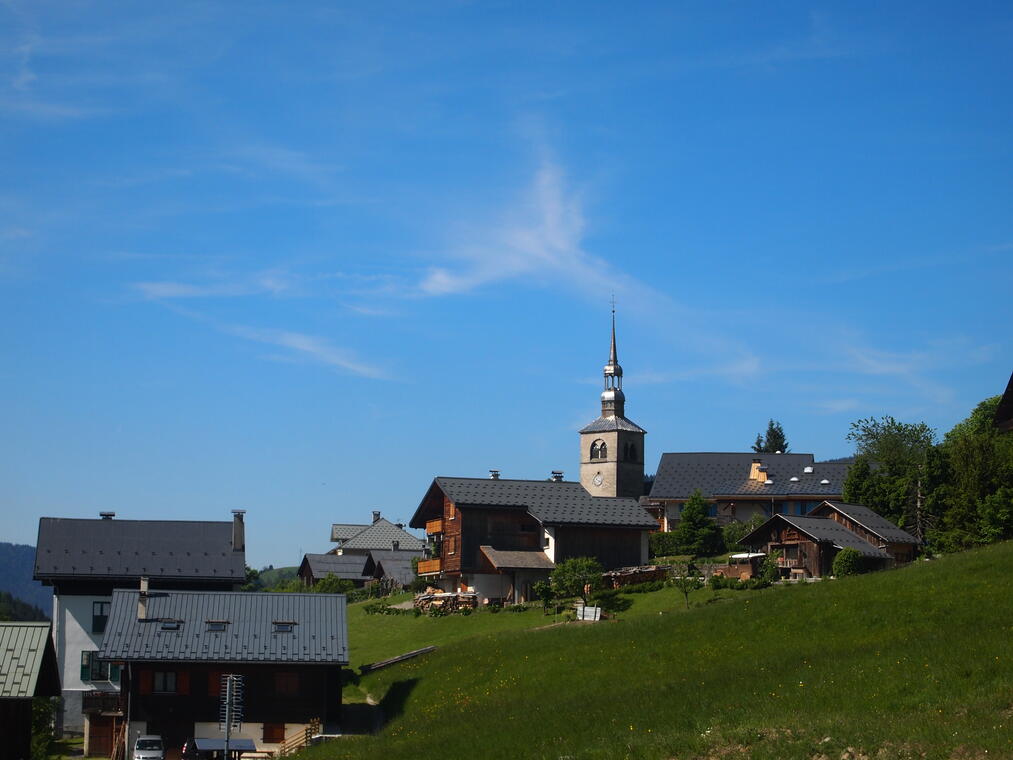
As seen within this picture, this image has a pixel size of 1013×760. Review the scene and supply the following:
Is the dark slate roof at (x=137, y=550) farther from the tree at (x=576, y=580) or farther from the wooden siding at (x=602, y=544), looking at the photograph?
the wooden siding at (x=602, y=544)

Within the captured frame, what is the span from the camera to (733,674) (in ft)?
130

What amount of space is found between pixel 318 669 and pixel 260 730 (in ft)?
10.6

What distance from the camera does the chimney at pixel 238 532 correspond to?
→ 68.6m

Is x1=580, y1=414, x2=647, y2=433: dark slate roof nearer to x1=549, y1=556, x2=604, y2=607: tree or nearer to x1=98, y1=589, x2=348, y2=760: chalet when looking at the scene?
x1=549, y1=556, x2=604, y2=607: tree

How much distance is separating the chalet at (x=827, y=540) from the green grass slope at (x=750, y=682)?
1224cm

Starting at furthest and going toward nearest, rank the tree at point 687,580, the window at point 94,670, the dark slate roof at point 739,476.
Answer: the dark slate roof at point 739,476 → the window at point 94,670 → the tree at point 687,580

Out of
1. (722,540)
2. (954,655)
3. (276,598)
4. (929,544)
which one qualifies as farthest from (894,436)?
(954,655)

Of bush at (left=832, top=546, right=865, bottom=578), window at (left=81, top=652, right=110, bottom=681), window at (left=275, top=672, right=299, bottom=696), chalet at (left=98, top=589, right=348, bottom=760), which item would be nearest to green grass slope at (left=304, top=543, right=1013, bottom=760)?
chalet at (left=98, top=589, right=348, bottom=760)

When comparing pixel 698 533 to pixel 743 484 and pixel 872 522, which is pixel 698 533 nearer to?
pixel 872 522

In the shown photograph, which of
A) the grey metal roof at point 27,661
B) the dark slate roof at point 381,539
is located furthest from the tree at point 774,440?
the grey metal roof at point 27,661

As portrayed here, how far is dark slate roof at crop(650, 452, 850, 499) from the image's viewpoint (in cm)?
9969

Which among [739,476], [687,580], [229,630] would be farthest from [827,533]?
[739,476]

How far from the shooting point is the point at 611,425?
112438 millimetres

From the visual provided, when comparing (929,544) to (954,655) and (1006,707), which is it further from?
(1006,707)
